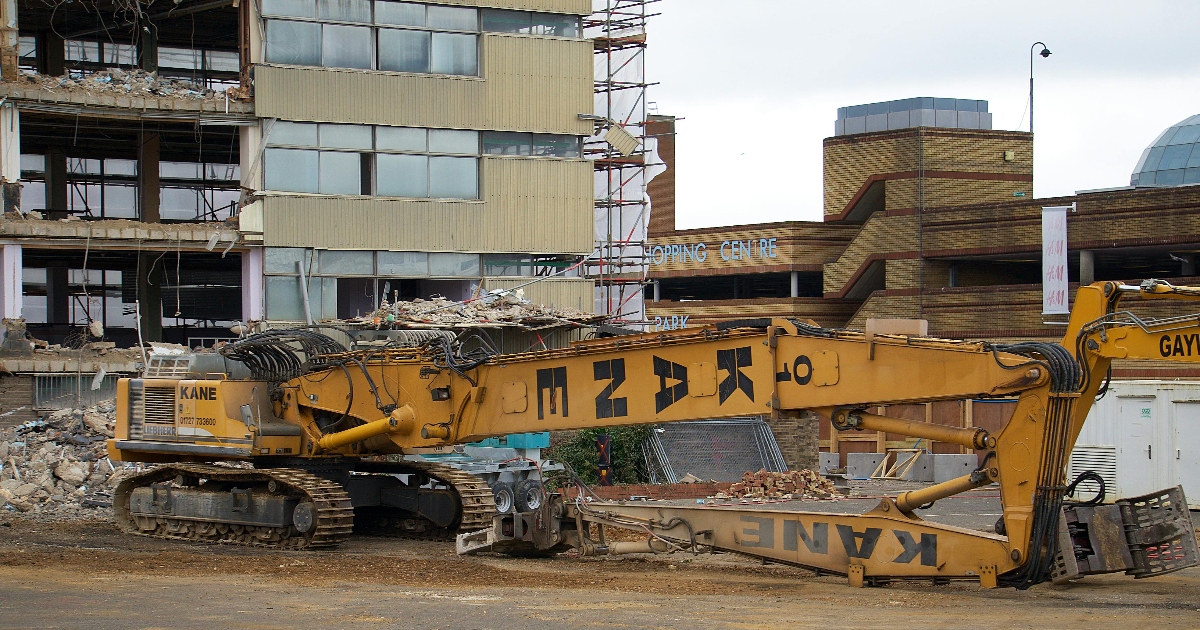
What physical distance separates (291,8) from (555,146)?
746 cm

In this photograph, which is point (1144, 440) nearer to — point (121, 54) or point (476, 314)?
point (476, 314)

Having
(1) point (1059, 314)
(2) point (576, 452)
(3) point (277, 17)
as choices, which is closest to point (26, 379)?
(3) point (277, 17)

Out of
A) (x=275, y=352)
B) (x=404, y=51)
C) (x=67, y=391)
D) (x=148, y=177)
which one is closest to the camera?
(x=275, y=352)

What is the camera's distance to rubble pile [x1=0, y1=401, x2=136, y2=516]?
23250 mm

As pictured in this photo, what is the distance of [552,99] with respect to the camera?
3538 centimetres

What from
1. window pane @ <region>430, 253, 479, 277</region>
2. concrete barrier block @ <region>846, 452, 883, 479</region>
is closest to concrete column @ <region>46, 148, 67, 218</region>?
window pane @ <region>430, 253, 479, 277</region>

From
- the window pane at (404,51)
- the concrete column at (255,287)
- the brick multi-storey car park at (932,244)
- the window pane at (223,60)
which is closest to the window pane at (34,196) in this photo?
the window pane at (223,60)

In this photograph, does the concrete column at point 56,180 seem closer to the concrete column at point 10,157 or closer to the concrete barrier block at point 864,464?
the concrete column at point 10,157

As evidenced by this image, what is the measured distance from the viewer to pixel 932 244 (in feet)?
162

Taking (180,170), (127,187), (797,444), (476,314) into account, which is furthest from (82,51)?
(797,444)

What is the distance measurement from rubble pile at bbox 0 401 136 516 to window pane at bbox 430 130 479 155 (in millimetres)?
10454

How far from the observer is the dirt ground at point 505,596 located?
11.9m

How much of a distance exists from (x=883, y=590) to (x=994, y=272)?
39159 mm

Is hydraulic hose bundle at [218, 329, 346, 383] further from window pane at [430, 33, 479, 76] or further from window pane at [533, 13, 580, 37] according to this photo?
window pane at [533, 13, 580, 37]
